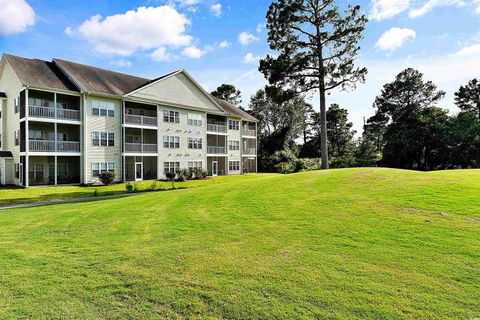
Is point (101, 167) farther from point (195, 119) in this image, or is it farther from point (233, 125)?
point (233, 125)

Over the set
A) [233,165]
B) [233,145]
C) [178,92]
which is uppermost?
[178,92]

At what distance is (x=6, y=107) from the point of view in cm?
3120

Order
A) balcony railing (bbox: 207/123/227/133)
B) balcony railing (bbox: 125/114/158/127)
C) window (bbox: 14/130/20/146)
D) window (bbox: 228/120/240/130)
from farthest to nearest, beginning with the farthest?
1. window (bbox: 228/120/240/130)
2. balcony railing (bbox: 207/123/227/133)
3. balcony railing (bbox: 125/114/158/127)
4. window (bbox: 14/130/20/146)

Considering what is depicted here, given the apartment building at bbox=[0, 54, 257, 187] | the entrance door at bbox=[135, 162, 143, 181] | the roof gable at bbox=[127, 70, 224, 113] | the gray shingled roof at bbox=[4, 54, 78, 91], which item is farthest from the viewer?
the roof gable at bbox=[127, 70, 224, 113]

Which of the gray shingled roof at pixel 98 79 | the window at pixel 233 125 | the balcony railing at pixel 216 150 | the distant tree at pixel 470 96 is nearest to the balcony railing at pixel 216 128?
the window at pixel 233 125

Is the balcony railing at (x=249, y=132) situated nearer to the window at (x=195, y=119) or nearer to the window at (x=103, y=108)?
the window at (x=195, y=119)

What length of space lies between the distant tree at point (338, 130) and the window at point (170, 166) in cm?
4000

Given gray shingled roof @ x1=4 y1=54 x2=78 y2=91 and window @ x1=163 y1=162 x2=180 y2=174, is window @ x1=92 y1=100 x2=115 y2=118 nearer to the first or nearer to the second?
gray shingled roof @ x1=4 y1=54 x2=78 y2=91

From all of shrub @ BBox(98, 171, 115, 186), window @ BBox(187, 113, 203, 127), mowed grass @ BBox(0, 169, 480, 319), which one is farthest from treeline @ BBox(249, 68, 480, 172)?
mowed grass @ BBox(0, 169, 480, 319)

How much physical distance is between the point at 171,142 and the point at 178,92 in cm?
673

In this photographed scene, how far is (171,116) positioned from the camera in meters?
37.6

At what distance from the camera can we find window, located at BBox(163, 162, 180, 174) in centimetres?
3672

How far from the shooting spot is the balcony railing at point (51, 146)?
87.0 ft

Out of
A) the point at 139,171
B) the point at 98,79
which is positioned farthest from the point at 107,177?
the point at 98,79
